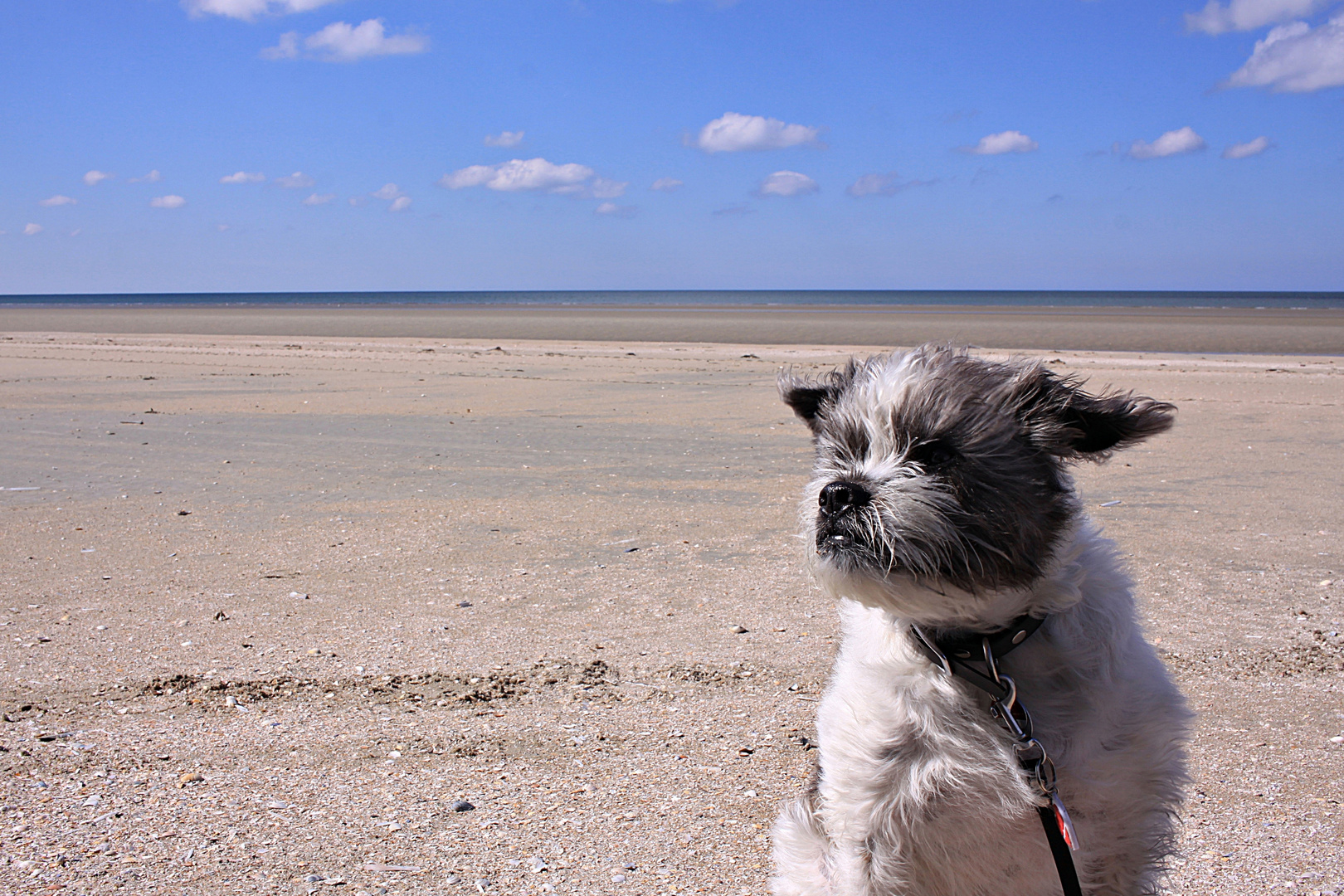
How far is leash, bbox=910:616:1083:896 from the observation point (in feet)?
7.97

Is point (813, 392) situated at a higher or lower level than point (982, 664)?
higher

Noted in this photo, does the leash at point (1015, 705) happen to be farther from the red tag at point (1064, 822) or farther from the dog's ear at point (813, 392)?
the dog's ear at point (813, 392)

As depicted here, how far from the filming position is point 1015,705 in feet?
8.30

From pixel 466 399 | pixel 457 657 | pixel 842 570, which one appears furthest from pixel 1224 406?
pixel 842 570

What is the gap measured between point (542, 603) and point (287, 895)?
303cm

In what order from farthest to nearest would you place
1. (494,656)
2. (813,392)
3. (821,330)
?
1. (821,330)
2. (494,656)
3. (813,392)

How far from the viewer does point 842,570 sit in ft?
8.25

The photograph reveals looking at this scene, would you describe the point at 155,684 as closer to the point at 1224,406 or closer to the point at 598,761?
the point at 598,761

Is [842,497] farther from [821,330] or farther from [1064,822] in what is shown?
[821,330]

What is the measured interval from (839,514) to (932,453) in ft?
1.02

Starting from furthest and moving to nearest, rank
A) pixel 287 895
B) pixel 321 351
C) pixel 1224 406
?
pixel 321 351 < pixel 1224 406 < pixel 287 895

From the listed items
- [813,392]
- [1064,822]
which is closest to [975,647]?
[1064,822]

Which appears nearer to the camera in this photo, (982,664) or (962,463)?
(962,463)

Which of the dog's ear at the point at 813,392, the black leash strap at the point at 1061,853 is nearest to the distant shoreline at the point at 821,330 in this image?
the dog's ear at the point at 813,392
